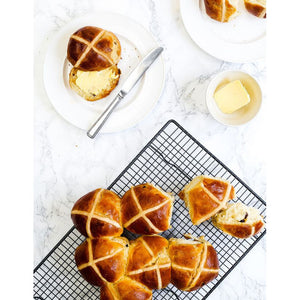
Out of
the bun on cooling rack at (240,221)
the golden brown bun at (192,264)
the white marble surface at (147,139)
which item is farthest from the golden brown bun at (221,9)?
the golden brown bun at (192,264)

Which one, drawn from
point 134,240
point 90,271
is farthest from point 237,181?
point 90,271

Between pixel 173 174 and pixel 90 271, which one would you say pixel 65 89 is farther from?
pixel 90 271

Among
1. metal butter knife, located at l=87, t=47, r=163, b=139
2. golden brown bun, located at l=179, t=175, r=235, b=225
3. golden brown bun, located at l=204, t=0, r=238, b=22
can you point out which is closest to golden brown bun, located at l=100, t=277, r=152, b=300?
golden brown bun, located at l=179, t=175, r=235, b=225

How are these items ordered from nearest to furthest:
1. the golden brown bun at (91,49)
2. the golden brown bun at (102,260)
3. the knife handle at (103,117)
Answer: the golden brown bun at (102,260), the golden brown bun at (91,49), the knife handle at (103,117)

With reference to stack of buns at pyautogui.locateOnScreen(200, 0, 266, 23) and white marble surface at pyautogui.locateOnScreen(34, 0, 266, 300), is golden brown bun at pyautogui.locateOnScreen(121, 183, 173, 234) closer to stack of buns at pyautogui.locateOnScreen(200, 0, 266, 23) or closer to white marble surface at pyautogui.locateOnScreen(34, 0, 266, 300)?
white marble surface at pyautogui.locateOnScreen(34, 0, 266, 300)

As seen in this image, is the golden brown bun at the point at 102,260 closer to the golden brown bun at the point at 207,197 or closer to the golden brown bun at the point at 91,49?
the golden brown bun at the point at 207,197
